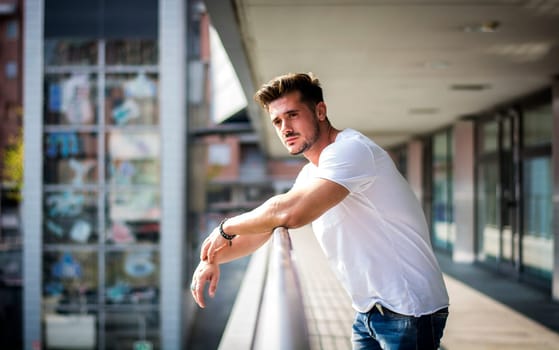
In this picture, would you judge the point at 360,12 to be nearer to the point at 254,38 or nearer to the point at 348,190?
the point at 254,38

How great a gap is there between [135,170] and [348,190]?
55.2ft

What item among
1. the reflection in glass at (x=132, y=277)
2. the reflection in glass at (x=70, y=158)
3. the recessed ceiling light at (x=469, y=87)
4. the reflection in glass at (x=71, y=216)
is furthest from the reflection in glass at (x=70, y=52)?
the recessed ceiling light at (x=469, y=87)

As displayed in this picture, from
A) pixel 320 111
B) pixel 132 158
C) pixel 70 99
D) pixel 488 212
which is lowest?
pixel 488 212

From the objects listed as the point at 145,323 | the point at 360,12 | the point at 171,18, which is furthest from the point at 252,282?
the point at 171,18

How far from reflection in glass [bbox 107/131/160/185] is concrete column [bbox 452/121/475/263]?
29.9 feet

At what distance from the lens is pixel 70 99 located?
17.9 m

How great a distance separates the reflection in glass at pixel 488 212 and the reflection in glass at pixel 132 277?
9929 mm

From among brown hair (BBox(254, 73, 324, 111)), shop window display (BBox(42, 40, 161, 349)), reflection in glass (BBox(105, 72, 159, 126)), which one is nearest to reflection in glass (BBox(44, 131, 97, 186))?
shop window display (BBox(42, 40, 161, 349))

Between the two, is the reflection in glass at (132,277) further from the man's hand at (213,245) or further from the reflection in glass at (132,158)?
the man's hand at (213,245)

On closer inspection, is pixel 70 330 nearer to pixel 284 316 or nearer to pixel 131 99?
pixel 131 99

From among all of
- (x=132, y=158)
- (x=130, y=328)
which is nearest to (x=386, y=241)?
(x=132, y=158)

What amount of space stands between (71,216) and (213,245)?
1661 cm

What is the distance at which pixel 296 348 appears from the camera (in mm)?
996

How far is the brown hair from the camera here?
1.98m
